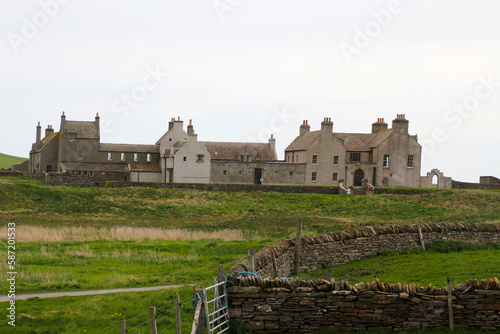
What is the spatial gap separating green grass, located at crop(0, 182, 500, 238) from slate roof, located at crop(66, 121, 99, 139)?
2532 centimetres

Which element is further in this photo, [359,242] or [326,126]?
[326,126]

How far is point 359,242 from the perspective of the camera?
25375 millimetres

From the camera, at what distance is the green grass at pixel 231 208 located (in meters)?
44.3

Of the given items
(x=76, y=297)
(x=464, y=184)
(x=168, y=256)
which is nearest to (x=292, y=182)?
(x=464, y=184)

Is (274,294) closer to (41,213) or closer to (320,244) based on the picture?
(320,244)

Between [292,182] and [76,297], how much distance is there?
61794 millimetres

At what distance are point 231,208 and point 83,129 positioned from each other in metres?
42.8

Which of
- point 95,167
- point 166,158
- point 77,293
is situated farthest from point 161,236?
point 95,167

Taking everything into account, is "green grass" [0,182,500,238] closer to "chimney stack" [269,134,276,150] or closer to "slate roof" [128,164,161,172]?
"slate roof" [128,164,161,172]

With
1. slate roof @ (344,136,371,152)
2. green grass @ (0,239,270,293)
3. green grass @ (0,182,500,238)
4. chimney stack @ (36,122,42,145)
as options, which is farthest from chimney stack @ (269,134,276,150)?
green grass @ (0,239,270,293)

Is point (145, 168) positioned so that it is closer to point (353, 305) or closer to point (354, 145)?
point (354, 145)

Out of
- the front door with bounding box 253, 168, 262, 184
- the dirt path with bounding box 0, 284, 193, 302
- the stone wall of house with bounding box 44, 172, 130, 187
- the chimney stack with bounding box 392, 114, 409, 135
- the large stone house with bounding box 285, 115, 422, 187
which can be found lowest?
the dirt path with bounding box 0, 284, 193, 302

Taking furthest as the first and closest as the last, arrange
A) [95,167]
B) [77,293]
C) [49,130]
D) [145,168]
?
[49,130] < [95,167] < [145,168] < [77,293]

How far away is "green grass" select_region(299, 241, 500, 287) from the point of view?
765 inches
